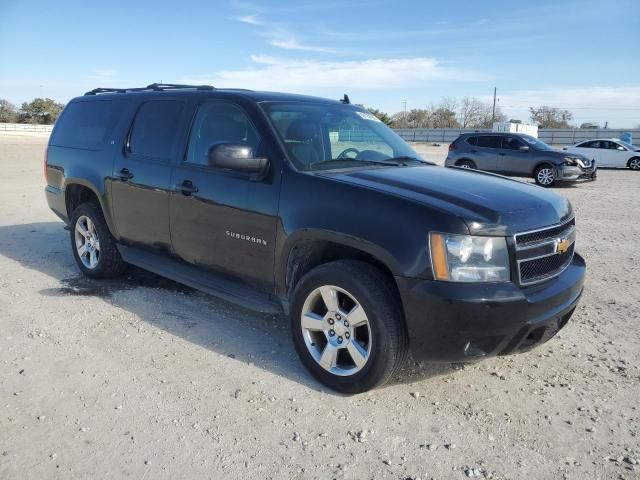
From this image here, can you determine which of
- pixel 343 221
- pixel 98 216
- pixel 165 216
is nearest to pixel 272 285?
pixel 343 221

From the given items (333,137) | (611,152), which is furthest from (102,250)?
(611,152)

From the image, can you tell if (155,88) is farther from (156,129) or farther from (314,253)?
(314,253)

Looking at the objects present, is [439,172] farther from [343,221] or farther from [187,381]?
[187,381]

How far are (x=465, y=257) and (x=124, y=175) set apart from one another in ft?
11.1

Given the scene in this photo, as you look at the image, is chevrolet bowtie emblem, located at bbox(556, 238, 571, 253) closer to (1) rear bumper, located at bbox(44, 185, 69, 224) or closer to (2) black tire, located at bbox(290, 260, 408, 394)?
(2) black tire, located at bbox(290, 260, 408, 394)

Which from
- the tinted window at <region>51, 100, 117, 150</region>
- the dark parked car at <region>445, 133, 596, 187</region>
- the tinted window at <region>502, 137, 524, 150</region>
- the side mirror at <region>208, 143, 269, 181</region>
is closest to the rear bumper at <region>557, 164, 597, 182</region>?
the dark parked car at <region>445, 133, 596, 187</region>

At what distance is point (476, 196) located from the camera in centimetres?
338

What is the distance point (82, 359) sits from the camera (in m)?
3.89

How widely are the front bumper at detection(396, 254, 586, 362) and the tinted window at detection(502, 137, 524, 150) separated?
15.1 metres

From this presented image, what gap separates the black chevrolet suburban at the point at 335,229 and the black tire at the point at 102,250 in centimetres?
15

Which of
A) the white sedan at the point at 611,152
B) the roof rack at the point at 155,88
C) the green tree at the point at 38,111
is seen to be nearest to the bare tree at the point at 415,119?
the green tree at the point at 38,111

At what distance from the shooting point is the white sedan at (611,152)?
24250 mm

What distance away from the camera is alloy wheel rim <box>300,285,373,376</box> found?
335 centimetres

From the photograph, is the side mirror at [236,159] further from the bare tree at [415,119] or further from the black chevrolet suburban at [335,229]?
the bare tree at [415,119]
